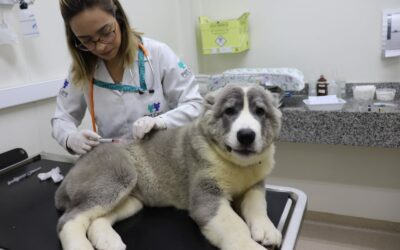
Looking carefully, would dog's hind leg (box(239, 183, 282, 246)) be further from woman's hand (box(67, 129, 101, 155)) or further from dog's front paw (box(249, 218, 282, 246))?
woman's hand (box(67, 129, 101, 155))

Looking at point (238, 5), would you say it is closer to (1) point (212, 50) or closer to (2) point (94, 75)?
(1) point (212, 50)

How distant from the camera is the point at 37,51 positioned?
154 centimetres

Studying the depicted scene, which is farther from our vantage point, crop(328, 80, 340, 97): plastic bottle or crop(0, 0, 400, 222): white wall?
crop(328, 80, 340, 97): plastic bottle

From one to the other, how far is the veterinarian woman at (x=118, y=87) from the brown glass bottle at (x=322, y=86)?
103 cm

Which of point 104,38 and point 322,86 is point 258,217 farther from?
point 322,86

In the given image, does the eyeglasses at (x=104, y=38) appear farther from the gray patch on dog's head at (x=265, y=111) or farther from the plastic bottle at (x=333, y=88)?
the plastic bottle at (x=333, y=88)

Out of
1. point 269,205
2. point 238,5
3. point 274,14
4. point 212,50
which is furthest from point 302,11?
point 269,205

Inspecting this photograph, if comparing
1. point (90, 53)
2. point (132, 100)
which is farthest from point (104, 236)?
point (90, 53)

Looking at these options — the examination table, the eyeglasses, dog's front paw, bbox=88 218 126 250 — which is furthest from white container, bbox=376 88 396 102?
dog's front paw, bbox=88 218 126 250

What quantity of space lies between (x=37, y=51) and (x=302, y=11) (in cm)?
152

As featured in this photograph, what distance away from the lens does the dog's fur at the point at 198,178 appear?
828 mm

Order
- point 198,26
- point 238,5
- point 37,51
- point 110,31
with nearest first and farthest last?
1. point 110,31
2. point 37,51
3. point 238,5
4. point 198,26

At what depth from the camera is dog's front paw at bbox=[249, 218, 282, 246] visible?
0.79 meters

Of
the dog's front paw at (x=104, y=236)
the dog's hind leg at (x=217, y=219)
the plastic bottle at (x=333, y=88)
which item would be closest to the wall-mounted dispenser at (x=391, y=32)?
the plastic bottle at (x=333, y=88)
